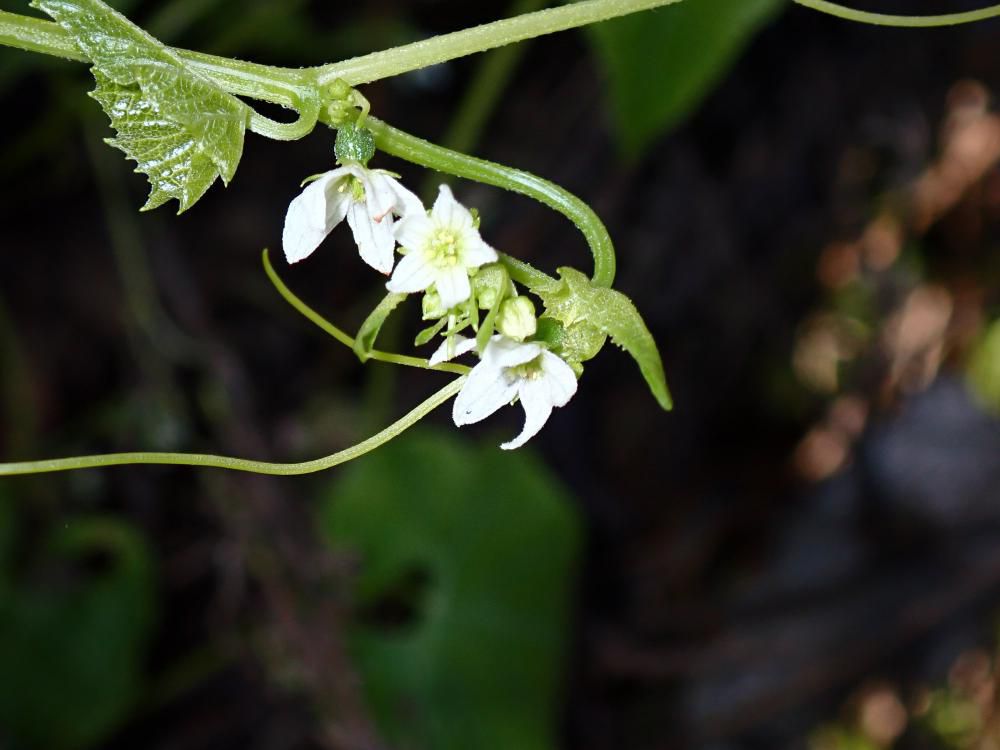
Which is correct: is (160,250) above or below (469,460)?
above

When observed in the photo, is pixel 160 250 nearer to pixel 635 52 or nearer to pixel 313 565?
pixel 313 565

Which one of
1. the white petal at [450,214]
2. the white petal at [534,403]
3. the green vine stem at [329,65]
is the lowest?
the white petal at [534,403]

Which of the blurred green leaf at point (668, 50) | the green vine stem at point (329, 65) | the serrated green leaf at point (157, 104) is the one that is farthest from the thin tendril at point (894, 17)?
the blurred green leaf at point (668, 50)

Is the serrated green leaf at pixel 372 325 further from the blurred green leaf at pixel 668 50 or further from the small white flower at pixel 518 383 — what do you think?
the blurred green leaf at pixel 668 50

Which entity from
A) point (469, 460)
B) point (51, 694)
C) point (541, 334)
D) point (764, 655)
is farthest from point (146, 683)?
point (541, 334)

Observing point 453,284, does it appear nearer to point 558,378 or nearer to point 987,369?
point 558,378
